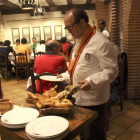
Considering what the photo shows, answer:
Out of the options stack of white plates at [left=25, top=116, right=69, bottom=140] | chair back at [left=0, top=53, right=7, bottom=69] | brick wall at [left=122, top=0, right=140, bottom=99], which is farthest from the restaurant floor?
chair back at [left=0, top=53, right=7, bottom=69]

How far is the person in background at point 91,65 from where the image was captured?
4.18ft

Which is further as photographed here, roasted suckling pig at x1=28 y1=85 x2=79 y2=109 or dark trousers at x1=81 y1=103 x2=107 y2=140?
dark trousers at x1=81 y1=103 x2=107 y2=140

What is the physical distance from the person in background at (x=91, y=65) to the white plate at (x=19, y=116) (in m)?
0.40

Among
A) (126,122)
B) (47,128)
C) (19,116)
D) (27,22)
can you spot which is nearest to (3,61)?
(27,22)

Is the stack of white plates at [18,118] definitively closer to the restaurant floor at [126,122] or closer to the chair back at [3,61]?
the restaurant floor at [126,122]

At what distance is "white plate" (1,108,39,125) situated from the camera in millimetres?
931

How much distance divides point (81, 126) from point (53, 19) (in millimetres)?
8465

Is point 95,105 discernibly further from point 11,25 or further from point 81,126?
point 11,25

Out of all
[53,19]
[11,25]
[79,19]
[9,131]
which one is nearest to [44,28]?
[53,19]

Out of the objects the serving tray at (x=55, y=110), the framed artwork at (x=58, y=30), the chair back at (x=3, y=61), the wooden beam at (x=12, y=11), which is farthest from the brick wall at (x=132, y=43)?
the wooden beam at (x=12, y=11)

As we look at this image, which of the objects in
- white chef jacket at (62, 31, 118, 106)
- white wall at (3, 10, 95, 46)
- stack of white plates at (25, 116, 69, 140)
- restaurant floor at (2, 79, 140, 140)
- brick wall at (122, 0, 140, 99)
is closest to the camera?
stack of white plates at (25, 116, 69, 140)

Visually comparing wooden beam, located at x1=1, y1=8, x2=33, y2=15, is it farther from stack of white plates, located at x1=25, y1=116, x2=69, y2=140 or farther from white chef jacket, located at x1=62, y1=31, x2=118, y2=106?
stack of white plates, located at x1=25, y1=116, x2=69, y2=140

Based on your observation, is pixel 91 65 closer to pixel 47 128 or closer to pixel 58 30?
pixel 47 128

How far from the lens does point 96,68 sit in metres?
1.36
